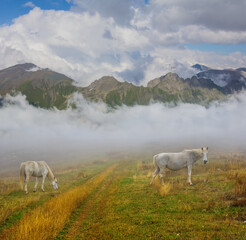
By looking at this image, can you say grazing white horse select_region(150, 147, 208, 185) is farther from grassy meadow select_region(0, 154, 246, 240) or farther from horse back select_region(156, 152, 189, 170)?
grassy meadow select_region(0, 154, 246, 240)

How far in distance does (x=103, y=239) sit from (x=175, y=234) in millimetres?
3420

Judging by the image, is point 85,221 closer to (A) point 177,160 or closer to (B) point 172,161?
(B) point 172,161

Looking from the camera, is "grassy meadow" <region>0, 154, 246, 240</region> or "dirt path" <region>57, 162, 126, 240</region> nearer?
"grassy meadow" <region>0, 154, 246, 240</region>

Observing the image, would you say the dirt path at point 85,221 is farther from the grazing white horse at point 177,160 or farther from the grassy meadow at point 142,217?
the grazing white horse at point 177,160

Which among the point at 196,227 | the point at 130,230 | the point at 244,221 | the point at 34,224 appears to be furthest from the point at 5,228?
the point at 244,221

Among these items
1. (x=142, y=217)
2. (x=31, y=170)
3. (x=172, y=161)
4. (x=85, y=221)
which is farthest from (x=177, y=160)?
(x=31, y=170)

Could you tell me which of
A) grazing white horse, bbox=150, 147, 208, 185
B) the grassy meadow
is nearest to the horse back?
grazing white horse, bbox=150, 147, 208, 185

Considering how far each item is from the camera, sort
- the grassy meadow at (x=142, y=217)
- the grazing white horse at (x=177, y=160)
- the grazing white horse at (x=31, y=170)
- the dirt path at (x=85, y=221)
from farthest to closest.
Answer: the grazing white horse at (x=31, y=170)
the grazing white horse at (x=177, y=160)
the dirt path at (x=85, y=221)
the grassy meadow at (x=142, y=217)

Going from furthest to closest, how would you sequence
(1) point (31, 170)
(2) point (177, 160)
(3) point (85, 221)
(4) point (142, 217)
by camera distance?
(1) point (31, 170) < (2) point (177, 160) < (3) point (85, 221) < (4) point (142, 217)

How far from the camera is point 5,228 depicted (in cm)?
1241

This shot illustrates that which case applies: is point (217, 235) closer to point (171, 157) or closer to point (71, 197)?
point (71, 197)

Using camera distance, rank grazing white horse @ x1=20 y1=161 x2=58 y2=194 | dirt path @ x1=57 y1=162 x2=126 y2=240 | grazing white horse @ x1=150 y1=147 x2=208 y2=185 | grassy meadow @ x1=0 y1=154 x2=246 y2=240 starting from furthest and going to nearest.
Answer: grazing white horse @ x1=20 y1=161 x2=58 y2=194
grazing white horse @ x1=150 y1=147 x2=208 y2=185
dirt path @ x1=57 y1=162 x2=126 y2=240
grassy meadow @ x1=0 y1=154 x2=246 y2=240

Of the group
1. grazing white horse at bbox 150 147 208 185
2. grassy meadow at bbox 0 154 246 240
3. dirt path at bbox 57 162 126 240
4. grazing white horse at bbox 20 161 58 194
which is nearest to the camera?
grassy meadow at bbox 0 154 246 240

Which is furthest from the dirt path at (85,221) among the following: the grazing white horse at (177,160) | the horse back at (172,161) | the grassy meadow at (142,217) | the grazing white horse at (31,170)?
the grazing white horse at (31,170)
